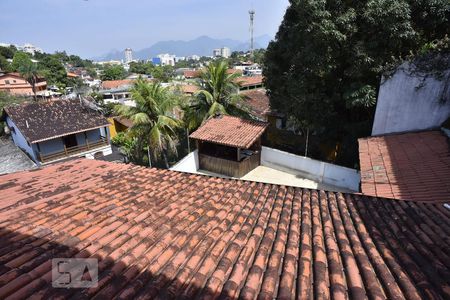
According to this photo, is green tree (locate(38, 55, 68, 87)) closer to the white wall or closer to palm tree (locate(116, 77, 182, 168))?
palm tree (locate(116, 77, 182, 168))

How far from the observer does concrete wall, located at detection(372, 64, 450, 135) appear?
11.7 metres

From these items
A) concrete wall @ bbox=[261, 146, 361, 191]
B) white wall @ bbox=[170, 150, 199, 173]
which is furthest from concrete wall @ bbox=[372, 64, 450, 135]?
white wall @ bbox=[170, 150, 199, 173]

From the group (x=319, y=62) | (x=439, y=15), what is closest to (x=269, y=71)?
(x=319, y=62)

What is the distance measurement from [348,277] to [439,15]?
13495 millimetres

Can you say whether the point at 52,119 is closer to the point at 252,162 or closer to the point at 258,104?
the point at 252,162

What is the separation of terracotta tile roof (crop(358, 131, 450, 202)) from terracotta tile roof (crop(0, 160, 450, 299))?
2174 millimetres

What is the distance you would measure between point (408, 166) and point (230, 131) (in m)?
9.18

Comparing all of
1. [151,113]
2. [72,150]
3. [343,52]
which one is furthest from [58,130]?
[343,52]

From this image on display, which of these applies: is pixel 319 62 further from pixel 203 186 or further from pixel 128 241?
pixel 128 241

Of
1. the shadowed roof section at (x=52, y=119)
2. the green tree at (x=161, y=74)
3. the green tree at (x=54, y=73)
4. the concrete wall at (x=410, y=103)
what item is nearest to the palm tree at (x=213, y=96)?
the concrete wall at (x=410, y=103)

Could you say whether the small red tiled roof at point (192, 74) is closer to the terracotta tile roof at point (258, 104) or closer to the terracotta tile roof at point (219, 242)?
the terracotta tile roof at point (258, 104)

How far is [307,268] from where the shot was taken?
321cm

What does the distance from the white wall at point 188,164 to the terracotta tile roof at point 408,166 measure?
9793mm

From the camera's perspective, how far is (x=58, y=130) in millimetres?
23000
